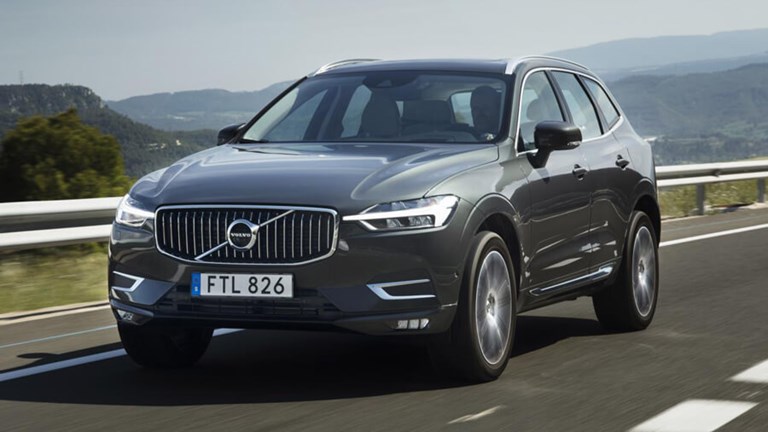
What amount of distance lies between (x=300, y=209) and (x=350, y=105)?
1.88m

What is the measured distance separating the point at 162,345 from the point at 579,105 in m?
3.18

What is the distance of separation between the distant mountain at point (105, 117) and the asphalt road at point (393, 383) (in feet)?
122

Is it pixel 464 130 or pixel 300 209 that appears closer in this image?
pixel 300 209

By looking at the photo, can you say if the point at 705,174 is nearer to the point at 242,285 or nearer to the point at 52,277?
the point at 52,277

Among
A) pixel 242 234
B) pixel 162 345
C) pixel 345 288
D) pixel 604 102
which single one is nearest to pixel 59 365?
pixel 162 345

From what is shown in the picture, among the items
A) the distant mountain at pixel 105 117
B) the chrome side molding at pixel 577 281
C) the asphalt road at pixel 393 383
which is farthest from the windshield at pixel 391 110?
the distant mountain at pixel 105 117

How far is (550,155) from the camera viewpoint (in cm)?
769

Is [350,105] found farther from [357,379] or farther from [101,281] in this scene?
[101,281]

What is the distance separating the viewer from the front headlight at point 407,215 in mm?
6172

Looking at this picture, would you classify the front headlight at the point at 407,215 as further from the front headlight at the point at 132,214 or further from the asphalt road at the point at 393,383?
the front headlight at the point at 132,214

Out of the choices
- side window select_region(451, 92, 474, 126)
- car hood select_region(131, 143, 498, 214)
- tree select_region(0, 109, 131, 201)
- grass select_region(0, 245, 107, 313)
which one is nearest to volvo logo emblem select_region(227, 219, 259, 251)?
car hood select_region(131, 143, 498, 214)

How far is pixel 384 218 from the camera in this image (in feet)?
20.3

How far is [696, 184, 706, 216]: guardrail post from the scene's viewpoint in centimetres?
2134

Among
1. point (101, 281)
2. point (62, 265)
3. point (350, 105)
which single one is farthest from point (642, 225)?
point (62, 265)
